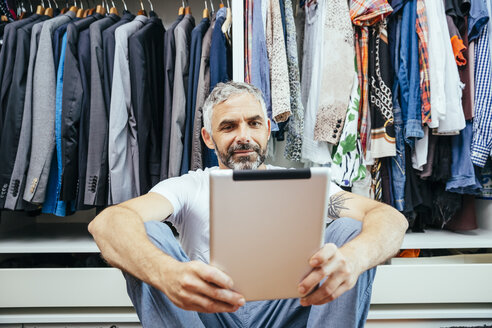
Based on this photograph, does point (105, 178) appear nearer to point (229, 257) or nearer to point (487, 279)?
point (229, 257)

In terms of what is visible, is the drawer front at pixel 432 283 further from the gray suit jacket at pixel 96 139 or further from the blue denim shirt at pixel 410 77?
the gray suit jacket at pixel 96 139

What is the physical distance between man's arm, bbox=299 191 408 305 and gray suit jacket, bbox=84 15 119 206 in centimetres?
89

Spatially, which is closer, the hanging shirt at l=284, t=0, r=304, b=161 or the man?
the man

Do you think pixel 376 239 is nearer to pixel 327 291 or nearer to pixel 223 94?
pixel 327 291

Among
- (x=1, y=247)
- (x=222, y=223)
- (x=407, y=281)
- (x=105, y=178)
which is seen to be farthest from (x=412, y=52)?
(x=1, y=247)

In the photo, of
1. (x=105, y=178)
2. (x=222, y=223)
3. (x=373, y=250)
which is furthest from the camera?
(x=105, y=178)

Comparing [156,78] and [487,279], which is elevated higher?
[156,78]

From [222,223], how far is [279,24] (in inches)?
39.1

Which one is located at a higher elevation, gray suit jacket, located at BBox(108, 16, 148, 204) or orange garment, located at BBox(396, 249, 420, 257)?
gray suit jacket, located at BBox(108, 16, 148, 204)

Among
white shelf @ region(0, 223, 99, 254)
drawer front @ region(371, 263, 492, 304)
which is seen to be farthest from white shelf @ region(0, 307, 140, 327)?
drawer front @ region(371, 263, 492, 304)

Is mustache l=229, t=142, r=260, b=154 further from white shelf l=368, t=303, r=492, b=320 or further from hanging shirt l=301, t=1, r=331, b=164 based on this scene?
white shelf l=368, t=303, r=492, b=320

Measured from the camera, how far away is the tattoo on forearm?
88 cm

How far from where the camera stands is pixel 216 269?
1.60 ft

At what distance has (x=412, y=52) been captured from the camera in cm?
121
